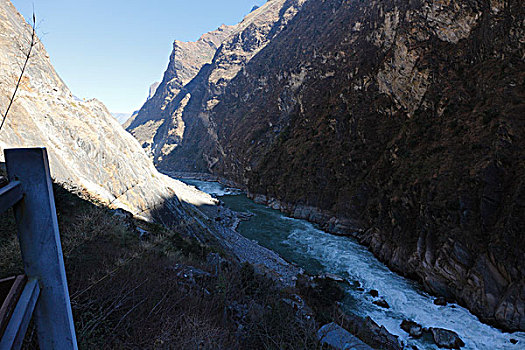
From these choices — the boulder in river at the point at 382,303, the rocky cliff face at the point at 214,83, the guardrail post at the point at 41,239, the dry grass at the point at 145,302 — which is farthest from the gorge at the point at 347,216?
the rocky cliff face at the point at 214,83

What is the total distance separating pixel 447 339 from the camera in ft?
34.2

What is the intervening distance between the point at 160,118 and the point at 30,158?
16441 cm

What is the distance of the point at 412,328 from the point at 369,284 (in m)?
4.21

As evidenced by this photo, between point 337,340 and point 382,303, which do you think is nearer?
point 337,340

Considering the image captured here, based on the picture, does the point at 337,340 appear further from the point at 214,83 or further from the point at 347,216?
the point at 214,83

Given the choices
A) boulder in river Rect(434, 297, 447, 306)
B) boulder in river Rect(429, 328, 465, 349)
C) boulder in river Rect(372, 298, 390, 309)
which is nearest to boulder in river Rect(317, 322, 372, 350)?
boulder in river Rect(429, 328, 465, 349)

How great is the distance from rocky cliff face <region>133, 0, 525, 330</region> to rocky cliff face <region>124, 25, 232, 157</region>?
376 ft

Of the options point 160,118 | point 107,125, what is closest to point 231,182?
point 107,125

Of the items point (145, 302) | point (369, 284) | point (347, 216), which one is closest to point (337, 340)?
point (145, 302)

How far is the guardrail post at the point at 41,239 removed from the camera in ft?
3.70

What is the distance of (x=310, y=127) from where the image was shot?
128 feet

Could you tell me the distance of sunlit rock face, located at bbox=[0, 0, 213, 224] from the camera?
10.5 m

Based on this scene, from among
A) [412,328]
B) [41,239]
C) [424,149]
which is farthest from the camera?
[424,149]

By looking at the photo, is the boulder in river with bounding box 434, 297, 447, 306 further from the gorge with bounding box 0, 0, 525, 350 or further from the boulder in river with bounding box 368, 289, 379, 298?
the boulder in river with bounding box 368, 289, 379, 298
